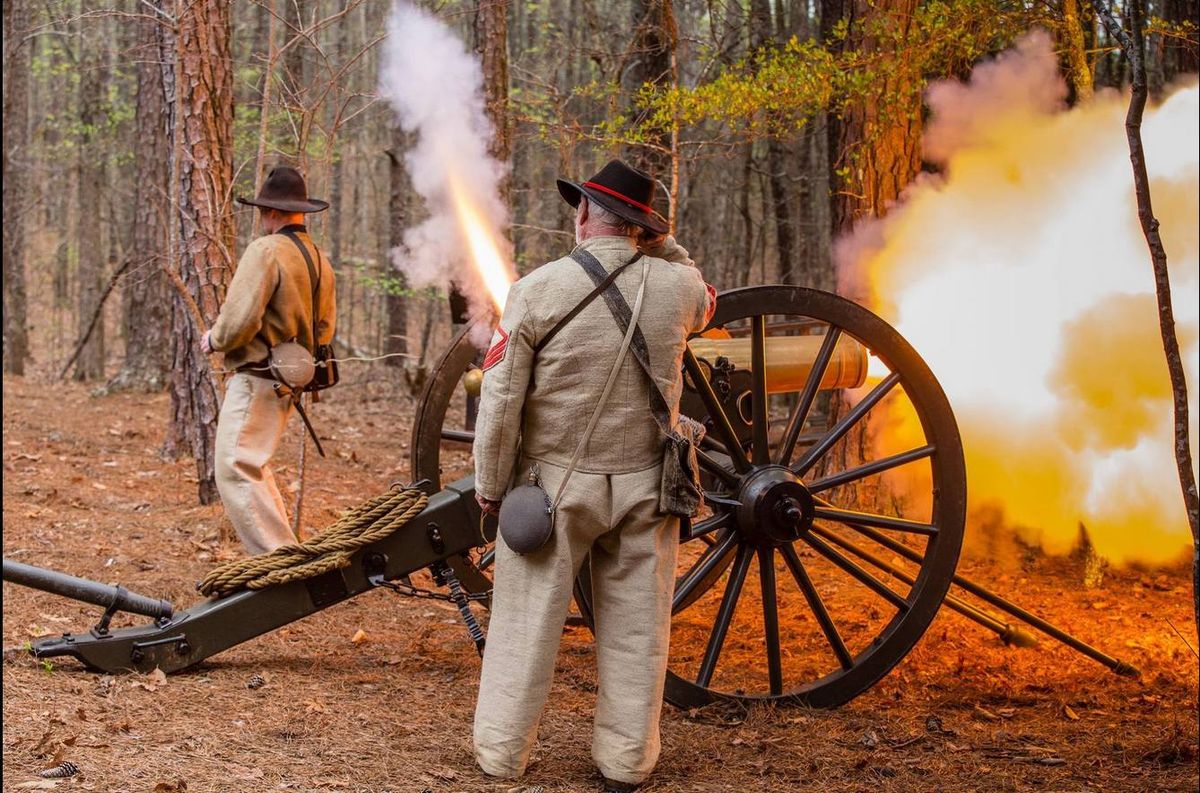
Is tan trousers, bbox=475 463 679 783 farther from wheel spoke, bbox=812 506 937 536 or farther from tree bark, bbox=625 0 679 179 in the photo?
tree bark, bbox=625 0 679 179

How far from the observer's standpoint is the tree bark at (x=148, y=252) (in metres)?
11.1

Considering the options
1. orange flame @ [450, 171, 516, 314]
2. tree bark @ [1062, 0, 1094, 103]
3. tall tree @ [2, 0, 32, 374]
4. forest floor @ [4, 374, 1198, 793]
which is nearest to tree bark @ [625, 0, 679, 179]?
orange flame @ [450, 171, 516, 314]

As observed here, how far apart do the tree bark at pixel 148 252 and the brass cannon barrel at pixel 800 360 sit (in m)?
6.61

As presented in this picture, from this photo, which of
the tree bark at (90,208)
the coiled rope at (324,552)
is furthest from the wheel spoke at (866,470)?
the tree bark at (90,208)

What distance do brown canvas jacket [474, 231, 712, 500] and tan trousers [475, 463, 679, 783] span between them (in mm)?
93

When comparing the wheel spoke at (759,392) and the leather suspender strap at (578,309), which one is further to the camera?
the wheel spoke at (759,392)

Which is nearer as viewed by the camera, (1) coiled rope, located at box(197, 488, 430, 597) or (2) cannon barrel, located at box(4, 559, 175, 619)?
(2) cannon barrel, located at box(4, 559, 175, 619)

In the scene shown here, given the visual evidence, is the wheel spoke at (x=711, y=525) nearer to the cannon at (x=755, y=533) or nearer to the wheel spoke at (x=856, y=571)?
the cannon at (x=755, y=533)

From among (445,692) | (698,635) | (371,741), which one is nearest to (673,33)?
(698,635)

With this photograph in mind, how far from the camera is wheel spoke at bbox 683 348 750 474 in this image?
422 cm

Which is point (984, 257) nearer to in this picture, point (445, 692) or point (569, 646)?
point (569, 646)

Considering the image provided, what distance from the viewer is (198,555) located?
22.1 ft

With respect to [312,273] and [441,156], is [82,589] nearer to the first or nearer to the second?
[312,273]

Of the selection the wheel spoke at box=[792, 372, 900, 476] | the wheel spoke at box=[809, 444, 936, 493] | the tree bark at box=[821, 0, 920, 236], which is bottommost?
the wheel spoke at box=[809, 444, 936, 493]
